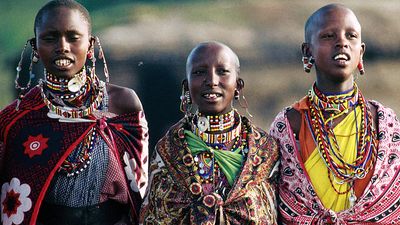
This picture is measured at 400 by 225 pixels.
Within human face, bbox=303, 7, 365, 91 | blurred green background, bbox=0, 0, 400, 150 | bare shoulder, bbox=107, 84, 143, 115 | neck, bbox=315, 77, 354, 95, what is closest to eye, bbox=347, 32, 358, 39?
human face, bbox=303, 7, 365, 91

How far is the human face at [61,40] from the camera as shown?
3.49 m

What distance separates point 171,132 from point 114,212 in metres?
0.49

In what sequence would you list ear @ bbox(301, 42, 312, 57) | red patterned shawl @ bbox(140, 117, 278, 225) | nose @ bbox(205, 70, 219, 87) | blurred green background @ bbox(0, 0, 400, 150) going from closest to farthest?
red patterned shawl @ bbox(140, 117, 278, 225) < nose @ bbox(205, 70, 219, 87) < ear @ bbox(301, 42, 312, 57) < blurred green background @ bbox(0, 0, 400, 150)

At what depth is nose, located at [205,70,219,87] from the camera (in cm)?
339

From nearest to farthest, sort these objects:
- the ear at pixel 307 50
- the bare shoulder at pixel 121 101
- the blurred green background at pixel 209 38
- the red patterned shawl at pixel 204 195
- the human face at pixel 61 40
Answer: the red patterned shawl at pixel 204 195 < the human face at pixel 61 40 < the ear at pixel 307 50 < the bare shoulder at pixel 121 101 < the blurred green background at pixel 209 38

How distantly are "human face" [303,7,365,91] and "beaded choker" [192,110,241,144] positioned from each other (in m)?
0.50

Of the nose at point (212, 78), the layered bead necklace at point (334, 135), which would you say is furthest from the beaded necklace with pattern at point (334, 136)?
the nose at point (212, 78)

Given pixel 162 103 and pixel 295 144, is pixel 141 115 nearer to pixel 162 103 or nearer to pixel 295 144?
pixel 295 144

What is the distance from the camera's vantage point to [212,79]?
3398 millimetres

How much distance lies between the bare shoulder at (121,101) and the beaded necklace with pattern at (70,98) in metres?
0.11

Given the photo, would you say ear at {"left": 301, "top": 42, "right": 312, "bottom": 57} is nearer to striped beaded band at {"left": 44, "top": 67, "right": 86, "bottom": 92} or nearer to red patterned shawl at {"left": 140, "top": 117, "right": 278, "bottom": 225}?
red patterned shawl at {"left": 140, "top": 117, "right": 278, "bottom": 225}

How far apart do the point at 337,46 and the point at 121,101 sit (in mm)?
1124

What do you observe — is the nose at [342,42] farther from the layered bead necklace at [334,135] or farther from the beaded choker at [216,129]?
the beaded choker at [216,129]

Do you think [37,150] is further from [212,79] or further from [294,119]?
[294,119]
